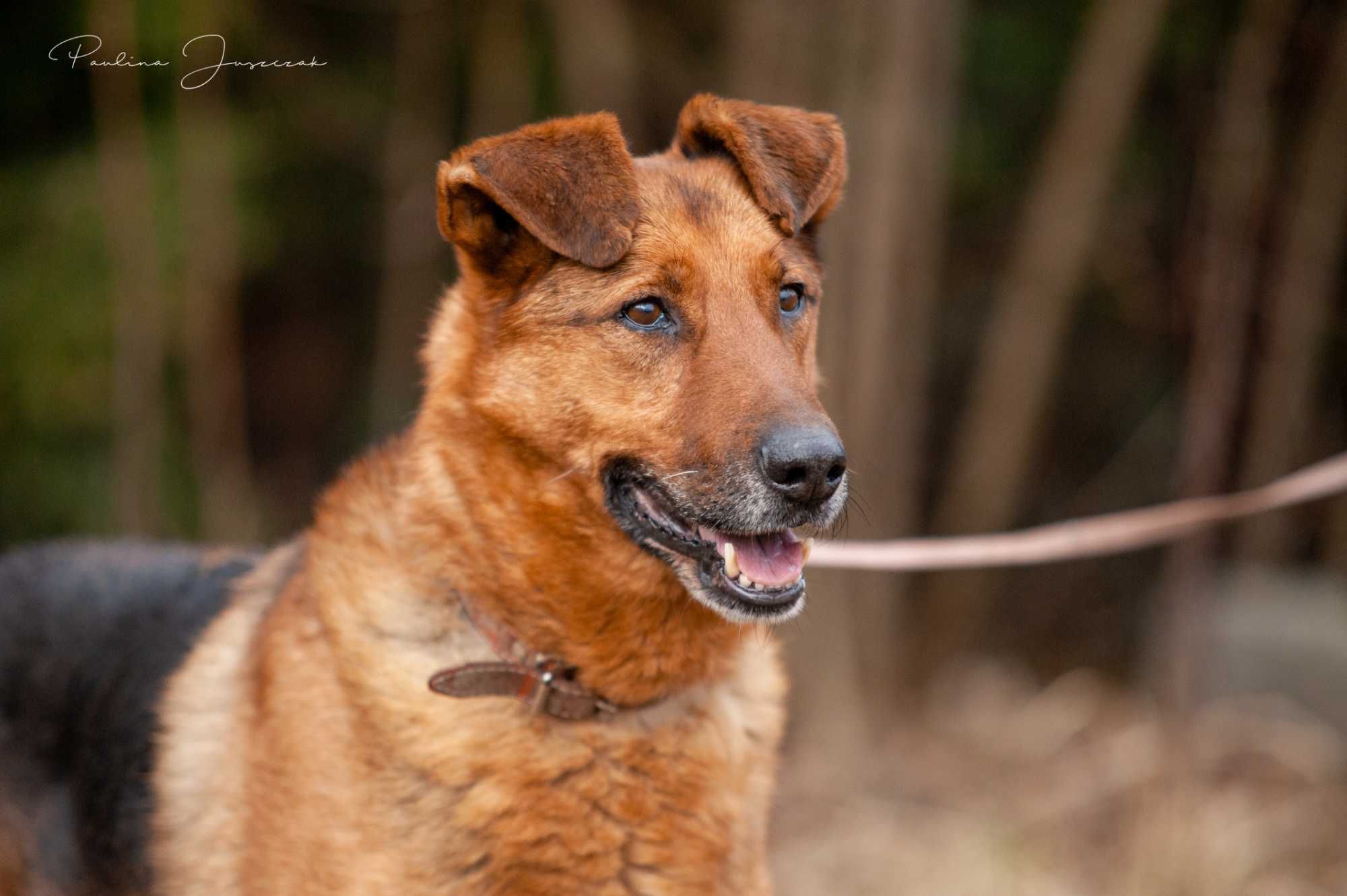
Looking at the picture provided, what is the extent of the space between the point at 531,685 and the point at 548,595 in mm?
225

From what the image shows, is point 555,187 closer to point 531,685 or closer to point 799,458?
point 799,458

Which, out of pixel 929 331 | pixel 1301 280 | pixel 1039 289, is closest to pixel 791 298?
pixel 1301 280

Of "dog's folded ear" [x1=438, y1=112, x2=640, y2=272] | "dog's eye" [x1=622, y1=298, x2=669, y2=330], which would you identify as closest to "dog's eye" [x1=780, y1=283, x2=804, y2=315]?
"dog's eye" [x1=622, y1=298, x2=669, y2=330]

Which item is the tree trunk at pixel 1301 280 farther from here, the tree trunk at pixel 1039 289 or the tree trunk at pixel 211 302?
the tree trunk at pixel 211 302

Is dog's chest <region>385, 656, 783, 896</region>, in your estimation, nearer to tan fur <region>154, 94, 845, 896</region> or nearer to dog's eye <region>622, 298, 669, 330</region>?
tan fur <region>154, 94, 845, 896</region>

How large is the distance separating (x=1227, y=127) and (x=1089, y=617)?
21.3 feet

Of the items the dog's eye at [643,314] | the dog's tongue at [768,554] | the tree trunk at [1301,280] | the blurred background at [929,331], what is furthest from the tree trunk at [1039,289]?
the dog's tongue at [768,554]

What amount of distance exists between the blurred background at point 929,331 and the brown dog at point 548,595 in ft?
9.03

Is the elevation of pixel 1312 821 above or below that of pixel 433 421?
below

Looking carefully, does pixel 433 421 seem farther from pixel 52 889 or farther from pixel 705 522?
pixel 52 889

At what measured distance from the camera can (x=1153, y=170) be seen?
10328 millimetres

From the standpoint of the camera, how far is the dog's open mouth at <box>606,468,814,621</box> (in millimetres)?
3031

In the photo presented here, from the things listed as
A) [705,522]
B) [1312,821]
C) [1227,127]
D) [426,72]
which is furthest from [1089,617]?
[705,522]

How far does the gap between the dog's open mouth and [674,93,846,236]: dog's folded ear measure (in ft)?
2.97
